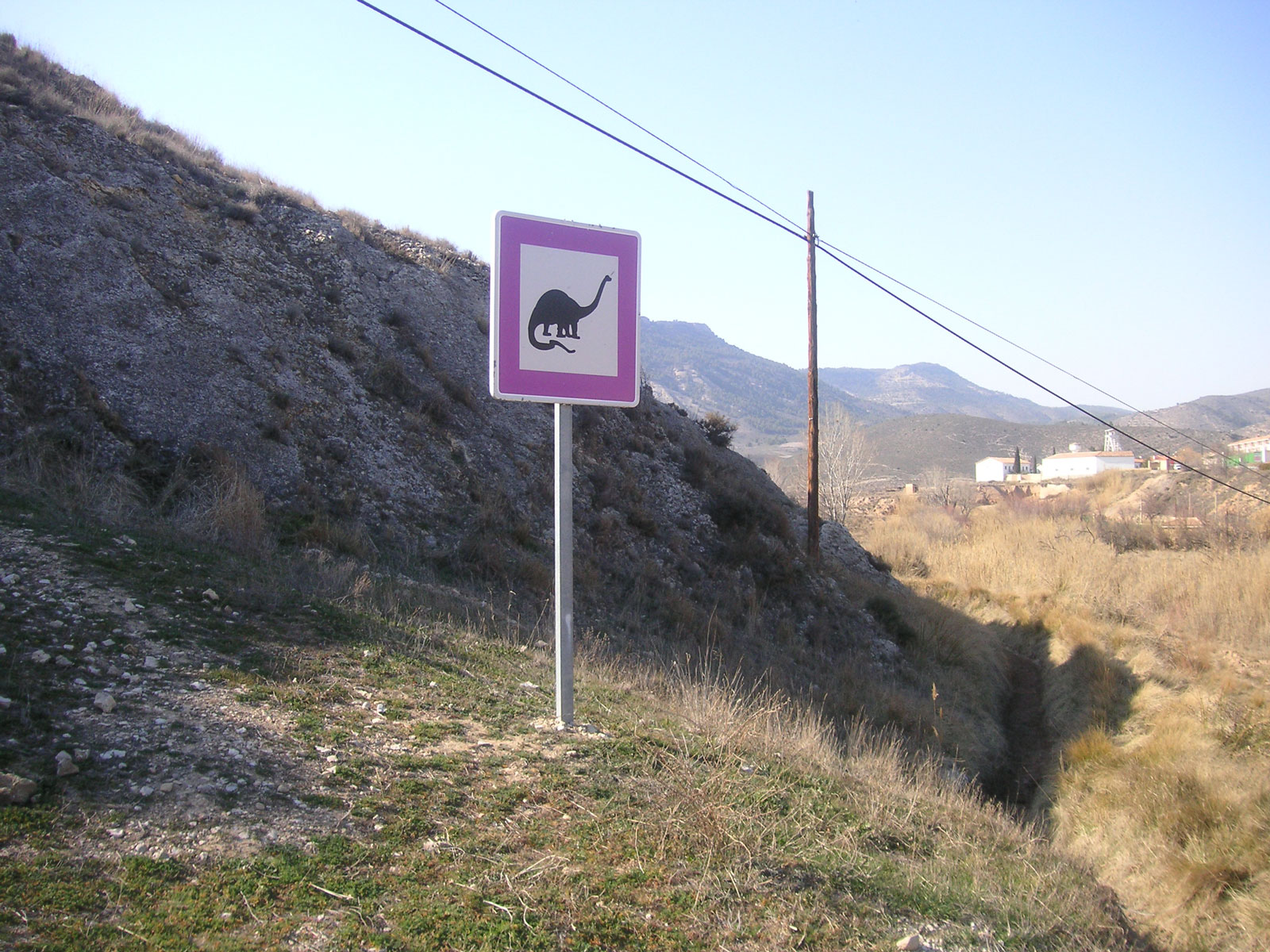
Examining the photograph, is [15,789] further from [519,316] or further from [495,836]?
[519,316]

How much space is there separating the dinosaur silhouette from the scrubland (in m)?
6.36

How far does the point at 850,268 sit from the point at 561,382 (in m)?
10.6

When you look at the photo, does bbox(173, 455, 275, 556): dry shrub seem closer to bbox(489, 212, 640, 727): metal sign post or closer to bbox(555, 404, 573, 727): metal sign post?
bbox(555, 404, 573, 727): metal sign post

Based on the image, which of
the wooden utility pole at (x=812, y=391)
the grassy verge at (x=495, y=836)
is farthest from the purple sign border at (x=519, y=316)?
the wooden utility pole at (x=812, y=391)

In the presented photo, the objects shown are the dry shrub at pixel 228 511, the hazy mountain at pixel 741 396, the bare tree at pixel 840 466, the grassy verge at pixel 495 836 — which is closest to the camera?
the grassy verge at pixel 495 836

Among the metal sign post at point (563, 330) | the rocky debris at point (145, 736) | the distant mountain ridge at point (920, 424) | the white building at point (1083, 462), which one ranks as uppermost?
the distant mountain ridge at point (920, 424)

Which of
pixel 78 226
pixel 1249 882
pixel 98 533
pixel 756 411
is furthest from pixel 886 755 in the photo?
pixel 756 411

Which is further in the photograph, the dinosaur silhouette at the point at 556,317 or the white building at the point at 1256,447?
the white building at the point at 1256,447

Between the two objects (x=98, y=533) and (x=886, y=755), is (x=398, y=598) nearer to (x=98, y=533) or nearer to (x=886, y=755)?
(x=98, y=533)

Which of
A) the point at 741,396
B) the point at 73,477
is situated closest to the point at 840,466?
the point at 73,477

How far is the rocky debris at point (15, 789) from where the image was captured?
9.46 ft

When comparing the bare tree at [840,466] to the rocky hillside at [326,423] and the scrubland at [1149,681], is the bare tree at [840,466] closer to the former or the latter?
the scrubland at [1149,681]

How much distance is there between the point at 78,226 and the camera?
13078 mm

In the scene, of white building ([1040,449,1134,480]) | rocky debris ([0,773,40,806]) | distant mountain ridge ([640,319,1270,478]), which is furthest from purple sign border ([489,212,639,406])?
white building ([1040,449,1134,480])
